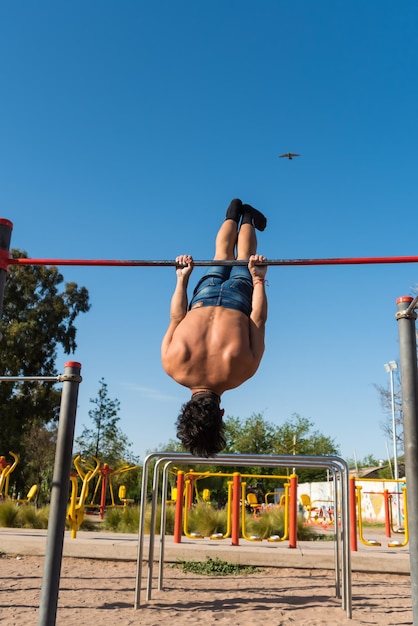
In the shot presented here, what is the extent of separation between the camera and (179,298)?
3.71m

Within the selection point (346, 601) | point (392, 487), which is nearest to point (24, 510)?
point (346, 601)

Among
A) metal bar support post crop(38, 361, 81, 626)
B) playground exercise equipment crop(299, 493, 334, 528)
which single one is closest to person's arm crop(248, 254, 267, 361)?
metal bar support post crop(38, 361, 81, 626)

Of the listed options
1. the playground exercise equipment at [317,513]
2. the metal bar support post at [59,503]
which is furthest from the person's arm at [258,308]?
the playground exercise equipment at [317,513]

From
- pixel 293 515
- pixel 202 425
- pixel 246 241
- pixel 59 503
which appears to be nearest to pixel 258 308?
pixel 202 425

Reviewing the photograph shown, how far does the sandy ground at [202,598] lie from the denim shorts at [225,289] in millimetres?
2595

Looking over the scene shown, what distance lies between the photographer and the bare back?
11.1ft

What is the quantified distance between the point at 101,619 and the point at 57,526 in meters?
1.71

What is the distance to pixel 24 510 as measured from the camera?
397 inches

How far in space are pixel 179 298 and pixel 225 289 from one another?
1.19 feet

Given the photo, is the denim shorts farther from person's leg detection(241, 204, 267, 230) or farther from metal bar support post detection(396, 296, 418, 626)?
metal bar support post detection(396, 296, 418, 626)

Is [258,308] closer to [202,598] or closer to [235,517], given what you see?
[202,598]

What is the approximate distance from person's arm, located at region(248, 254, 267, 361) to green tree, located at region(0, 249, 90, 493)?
684 inches

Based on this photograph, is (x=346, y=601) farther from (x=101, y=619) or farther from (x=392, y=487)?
(x=392, y=487)

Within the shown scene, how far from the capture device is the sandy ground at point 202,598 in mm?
4602
